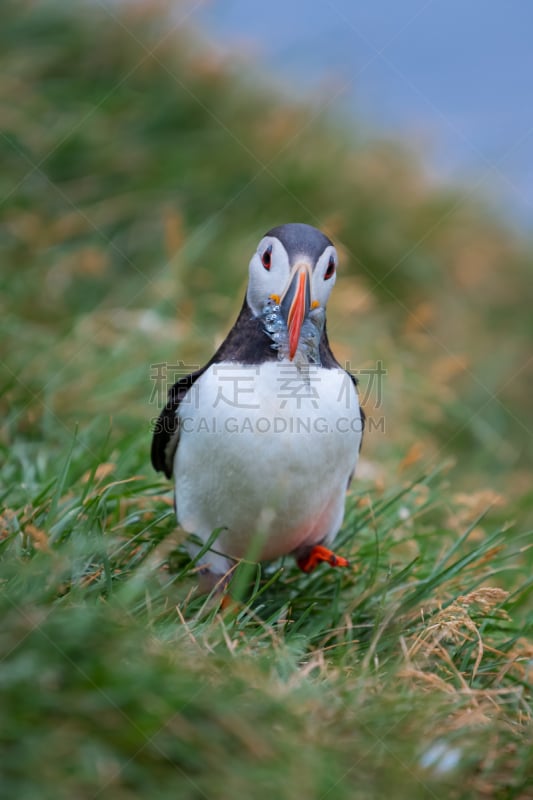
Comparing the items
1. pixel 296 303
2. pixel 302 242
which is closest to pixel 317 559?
pixel 296 303

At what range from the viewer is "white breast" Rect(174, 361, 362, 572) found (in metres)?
3.80

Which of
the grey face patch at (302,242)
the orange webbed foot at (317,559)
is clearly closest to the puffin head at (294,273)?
the grey face patch at (302,242)

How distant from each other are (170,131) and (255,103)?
39.5 inches

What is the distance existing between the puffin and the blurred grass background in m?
0.32

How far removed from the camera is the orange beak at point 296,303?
3.67 metres

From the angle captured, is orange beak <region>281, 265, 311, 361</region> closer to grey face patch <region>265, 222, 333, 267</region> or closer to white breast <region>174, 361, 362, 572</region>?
grey face patch <region>265, 222, 333, 267</region>

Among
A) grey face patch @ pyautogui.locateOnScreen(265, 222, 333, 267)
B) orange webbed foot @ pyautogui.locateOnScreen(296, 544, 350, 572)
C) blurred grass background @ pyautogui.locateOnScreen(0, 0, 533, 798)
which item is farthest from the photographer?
orange webbed foot @ pyautogui.locateOnScreen(296, 544, 350, 572)

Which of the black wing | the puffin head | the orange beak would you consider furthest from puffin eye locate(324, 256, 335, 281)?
the black wing

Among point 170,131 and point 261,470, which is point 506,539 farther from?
point 170,131

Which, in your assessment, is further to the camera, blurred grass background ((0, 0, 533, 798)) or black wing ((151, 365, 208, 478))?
black wing ((151, 365, 208, 478))

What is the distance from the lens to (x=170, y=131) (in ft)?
26.3

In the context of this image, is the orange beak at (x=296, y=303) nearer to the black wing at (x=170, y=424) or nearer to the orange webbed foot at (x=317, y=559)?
the black wing at (x=170, y=424)

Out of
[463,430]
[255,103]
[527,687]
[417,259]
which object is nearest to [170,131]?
[255,103]

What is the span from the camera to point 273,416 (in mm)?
3791
